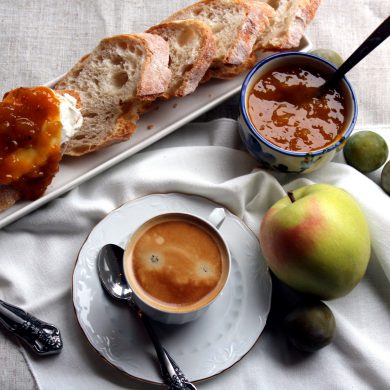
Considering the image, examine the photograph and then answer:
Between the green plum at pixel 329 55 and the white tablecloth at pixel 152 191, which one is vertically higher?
the green plum at pixel 329 55

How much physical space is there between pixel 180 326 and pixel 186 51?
3.69 ft

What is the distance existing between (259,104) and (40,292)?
3.76 ft

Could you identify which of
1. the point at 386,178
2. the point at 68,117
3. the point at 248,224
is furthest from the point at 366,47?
the point at 68,117

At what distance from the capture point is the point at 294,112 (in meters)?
2.40

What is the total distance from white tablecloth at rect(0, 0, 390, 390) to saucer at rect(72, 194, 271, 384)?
0.28 ft

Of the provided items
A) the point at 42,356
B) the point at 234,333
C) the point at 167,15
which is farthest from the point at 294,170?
the point at 42,356

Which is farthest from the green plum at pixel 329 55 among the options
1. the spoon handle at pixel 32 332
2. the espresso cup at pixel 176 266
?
the spoon handle at pixel 32 332

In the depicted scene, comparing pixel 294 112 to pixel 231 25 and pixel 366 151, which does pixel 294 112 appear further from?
pixel 231 25

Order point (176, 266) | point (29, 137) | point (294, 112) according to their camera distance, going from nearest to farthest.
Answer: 1. point (176, 266)
2. point (29, 137)
3. point (294, 112)

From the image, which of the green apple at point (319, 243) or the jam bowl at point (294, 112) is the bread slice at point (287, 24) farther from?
the green apple at point (319, 243)

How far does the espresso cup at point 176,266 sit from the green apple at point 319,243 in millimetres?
236

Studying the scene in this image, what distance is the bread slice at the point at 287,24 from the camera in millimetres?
2549

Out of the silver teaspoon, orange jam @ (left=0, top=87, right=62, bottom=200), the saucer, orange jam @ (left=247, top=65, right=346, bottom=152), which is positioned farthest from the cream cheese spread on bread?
orange jam @ (left=247, top=65, right=346, bottom=152)

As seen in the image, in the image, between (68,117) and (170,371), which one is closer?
(170,371)
